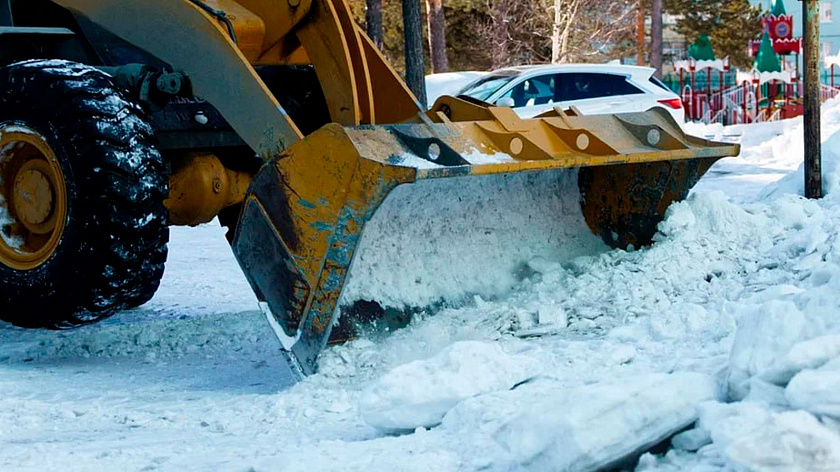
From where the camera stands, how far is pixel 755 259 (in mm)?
5707

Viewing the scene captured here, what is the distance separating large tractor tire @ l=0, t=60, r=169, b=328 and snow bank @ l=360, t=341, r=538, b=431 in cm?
164

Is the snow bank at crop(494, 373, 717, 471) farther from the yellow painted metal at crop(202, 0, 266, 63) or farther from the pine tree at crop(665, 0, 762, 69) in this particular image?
the pine tree at crop(665, 0, 762, 69)

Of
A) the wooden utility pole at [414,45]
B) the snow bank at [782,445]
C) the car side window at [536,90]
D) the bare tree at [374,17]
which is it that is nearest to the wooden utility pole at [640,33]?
the bare tree at [374,17]

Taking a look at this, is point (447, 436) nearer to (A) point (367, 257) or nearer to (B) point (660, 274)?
(A) point (367, 257)

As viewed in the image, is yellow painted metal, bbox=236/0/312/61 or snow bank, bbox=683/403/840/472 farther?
yellow painted metal, bbox=236/0/312/61

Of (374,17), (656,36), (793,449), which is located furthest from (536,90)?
(656,36)

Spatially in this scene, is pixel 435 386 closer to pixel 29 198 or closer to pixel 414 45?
pixel 29 198

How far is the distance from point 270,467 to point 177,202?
2622mm

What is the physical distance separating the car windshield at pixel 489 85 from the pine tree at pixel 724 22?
95.0ft

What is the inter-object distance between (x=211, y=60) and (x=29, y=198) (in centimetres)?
110

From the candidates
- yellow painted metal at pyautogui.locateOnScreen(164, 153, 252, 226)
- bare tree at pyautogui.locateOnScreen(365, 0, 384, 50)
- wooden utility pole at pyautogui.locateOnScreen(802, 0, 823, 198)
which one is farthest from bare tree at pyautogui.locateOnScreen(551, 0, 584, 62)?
yellow painted metal at pyautogui.locateOnScreen(164, 153, 252, 226)

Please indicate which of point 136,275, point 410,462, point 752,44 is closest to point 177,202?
point 136,275

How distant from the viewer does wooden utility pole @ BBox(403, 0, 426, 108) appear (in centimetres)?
1280

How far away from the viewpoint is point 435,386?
12.4 feet
